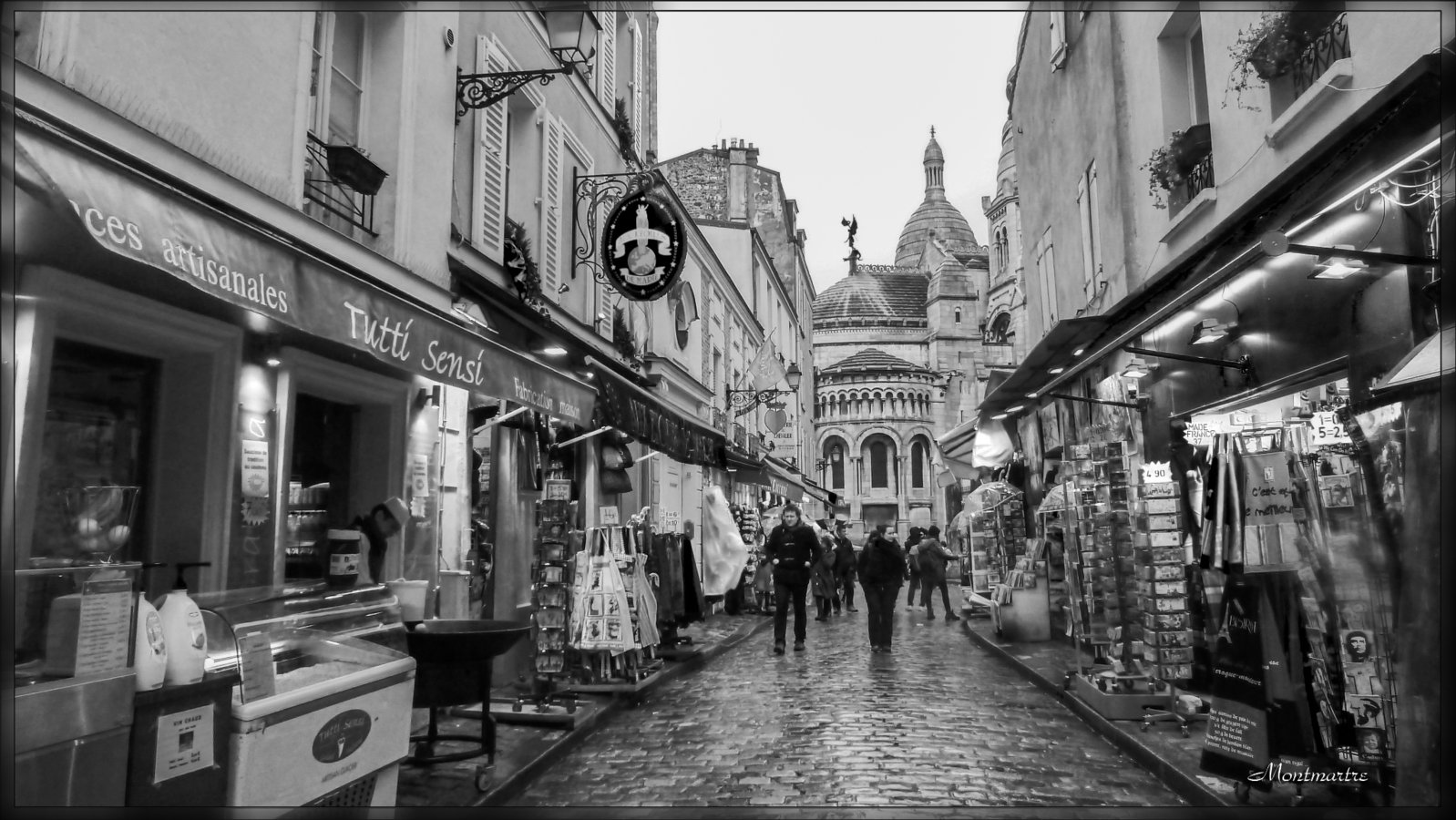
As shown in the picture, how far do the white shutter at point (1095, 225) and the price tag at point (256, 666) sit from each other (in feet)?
33.0

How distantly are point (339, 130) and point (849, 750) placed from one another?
21.2 ft

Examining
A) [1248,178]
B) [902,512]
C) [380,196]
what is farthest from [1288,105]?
[902,512]

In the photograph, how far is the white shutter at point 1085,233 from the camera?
39.6 feet

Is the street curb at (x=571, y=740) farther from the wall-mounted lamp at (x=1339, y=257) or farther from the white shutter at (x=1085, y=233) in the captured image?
the white shutter at (x=1085, y=233)

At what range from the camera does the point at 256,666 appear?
13.4 feet

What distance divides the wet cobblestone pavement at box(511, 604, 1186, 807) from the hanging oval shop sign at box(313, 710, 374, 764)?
4.59ft

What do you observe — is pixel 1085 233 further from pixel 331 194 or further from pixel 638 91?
pixel 331 194

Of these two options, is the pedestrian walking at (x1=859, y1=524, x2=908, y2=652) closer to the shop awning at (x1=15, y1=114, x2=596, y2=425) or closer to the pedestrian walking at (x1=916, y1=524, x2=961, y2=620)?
the pedestrian walking at (x1=916, y1=524, x2=961, y2=620)

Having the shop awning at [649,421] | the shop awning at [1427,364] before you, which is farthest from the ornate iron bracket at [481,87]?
the shop awning at [1427,364]

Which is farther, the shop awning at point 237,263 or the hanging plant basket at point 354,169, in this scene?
the hanging plant basket at point 354,169

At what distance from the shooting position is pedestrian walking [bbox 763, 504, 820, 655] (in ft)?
40.4

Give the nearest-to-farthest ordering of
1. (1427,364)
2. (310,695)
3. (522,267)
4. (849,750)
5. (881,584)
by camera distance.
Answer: (1427,364)
(310,695)
(849,750)
(522,267)
(881,584)

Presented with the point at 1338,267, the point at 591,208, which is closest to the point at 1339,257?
the point at 1338,267

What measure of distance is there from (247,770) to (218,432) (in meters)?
2.68
